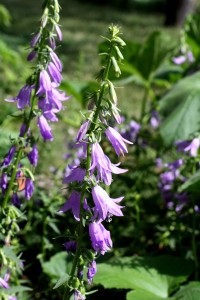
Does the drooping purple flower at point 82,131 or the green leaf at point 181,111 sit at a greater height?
the green leaf at point 181,111

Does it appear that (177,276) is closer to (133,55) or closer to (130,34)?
(133,55)

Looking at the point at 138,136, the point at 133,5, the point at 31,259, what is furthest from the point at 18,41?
the point at 133,5

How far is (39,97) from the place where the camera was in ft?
7.11

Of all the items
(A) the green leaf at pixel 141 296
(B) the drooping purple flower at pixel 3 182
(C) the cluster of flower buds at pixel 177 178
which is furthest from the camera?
(C) the cluster of flower buds at pixel 177 178

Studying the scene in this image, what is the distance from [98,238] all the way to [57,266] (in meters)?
1.32

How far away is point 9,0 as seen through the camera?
15.2 meters

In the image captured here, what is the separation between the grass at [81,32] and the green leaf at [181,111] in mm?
866

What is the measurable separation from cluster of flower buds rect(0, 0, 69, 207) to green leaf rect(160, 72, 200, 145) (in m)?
1.30

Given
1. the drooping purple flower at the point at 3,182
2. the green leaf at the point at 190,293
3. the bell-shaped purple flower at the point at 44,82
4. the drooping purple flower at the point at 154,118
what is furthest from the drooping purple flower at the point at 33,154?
the drooping purple flower at the point at 154,118

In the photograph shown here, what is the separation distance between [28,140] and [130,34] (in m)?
9.36

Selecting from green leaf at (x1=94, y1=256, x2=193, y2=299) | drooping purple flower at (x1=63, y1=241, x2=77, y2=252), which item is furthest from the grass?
drooping purple flower at (x1=63, y1=241, x2=77, y2=252)

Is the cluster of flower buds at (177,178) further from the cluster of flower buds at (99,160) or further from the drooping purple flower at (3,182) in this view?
the cluster of flower buds at (99,160)

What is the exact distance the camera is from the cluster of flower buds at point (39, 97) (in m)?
2.07

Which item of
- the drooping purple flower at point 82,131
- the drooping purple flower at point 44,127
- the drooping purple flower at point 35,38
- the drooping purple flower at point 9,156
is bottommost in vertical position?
the drooping purple flower at point 82,131
